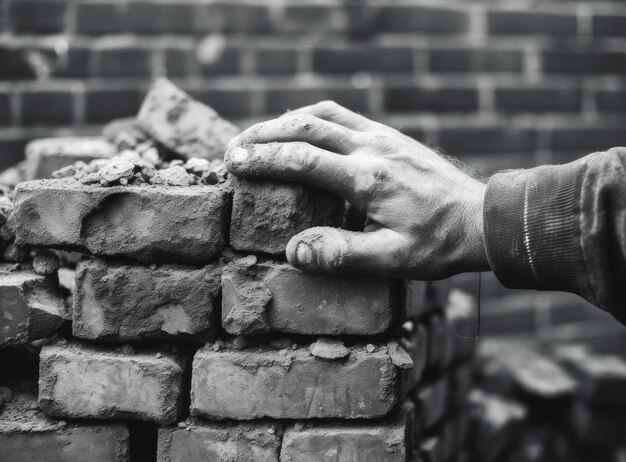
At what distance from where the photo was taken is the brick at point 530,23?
3248mm

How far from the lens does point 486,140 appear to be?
10.8ft

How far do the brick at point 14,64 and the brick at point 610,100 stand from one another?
2.80m

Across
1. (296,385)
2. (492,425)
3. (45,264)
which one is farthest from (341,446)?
(492,425)

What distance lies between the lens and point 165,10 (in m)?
2.89

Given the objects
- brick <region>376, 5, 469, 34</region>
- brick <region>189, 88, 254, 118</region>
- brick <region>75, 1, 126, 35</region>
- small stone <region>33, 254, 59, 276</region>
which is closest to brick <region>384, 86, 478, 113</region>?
brick <region>376, 5, 469, 34</region>

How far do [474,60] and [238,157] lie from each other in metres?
2.27

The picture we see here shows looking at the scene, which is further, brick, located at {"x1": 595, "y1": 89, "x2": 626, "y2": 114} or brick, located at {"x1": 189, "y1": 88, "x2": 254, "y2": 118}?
brick, located at {"x1": 595, "y1": 89, "x2": 626, "y2": 114}

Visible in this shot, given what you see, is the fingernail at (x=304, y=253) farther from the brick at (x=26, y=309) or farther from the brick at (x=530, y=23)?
the brick at (x=530, y=23)

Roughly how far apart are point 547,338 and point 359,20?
191cm

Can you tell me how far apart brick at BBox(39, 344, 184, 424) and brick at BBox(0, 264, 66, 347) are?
0.06 meters

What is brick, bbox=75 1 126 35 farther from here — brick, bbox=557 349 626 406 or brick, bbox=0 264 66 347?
brick, bbox=557 349 626 406

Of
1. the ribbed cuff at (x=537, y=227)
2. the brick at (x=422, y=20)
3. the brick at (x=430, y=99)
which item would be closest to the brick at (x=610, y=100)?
the brick at (x=430, y=99)

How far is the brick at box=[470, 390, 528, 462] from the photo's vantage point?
102 inches

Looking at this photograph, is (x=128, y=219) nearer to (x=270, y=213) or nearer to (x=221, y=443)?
(x=270, y=213)
